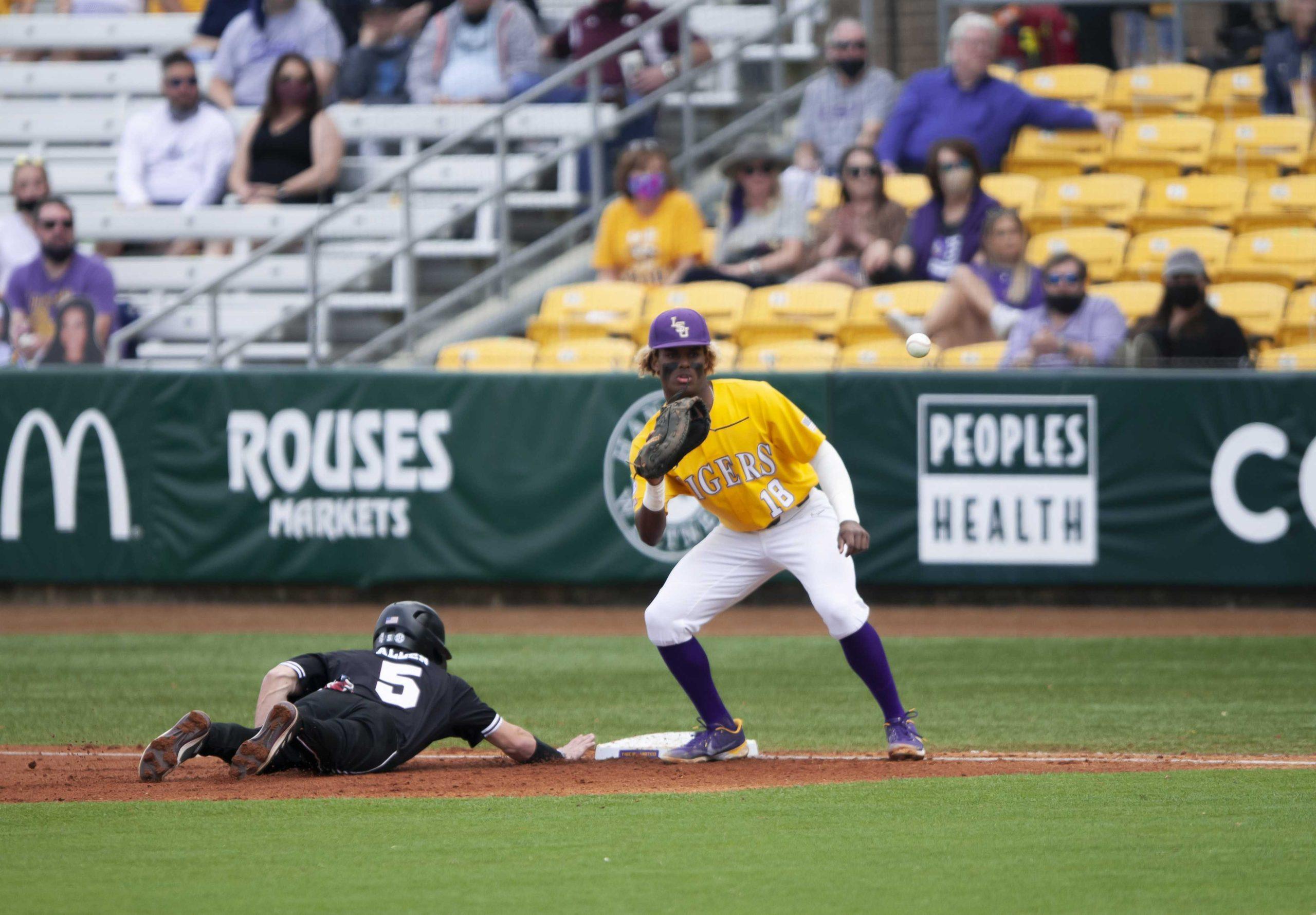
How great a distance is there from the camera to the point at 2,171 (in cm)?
1906

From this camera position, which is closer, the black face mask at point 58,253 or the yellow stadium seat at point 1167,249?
the yellow stadium seat at point 1167,249

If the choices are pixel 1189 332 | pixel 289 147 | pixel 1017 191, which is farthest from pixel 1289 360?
pixel 289 147

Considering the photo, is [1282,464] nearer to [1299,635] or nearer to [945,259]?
[1299,635]

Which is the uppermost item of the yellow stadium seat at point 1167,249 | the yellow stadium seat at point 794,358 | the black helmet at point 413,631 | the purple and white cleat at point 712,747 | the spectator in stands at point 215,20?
the spectator in stands at point 215,20

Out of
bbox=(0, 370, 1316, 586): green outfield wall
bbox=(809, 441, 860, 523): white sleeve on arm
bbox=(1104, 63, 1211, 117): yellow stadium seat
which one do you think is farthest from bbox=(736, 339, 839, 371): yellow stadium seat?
bbox=(809, 441, 860, 523): white sleeve on arm

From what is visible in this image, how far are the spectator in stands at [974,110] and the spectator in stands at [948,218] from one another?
3.80 ft

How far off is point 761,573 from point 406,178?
8824 mm

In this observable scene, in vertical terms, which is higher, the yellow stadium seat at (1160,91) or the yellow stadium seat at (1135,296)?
the yellow stadium seat at (1160,91)

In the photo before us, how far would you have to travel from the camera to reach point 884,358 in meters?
13.7

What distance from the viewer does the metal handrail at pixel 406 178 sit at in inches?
586

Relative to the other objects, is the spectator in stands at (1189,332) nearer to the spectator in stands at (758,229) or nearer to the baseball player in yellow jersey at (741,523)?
the spectator in stands at (758,229)

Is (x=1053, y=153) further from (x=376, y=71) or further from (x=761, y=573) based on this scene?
Answer: (x=761, y=573)

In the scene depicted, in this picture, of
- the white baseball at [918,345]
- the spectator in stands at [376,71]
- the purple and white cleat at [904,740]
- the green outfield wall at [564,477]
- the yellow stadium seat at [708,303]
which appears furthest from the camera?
the spectator in stands at [376,71]

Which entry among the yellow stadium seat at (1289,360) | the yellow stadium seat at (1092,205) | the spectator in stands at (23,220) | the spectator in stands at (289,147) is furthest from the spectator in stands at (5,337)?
the yellow stadium seat at (1289,360)
